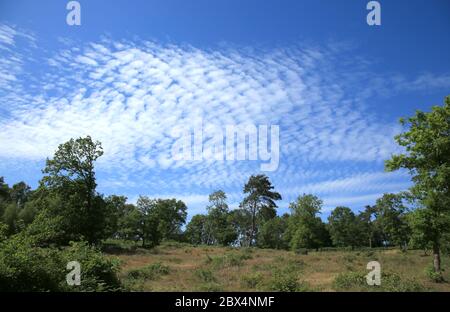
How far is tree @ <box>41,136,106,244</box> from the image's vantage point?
43406 millimetres

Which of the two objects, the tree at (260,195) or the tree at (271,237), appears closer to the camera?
the tree at (260,195)

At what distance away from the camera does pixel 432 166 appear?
25.0m

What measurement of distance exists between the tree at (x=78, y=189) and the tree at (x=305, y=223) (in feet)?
123

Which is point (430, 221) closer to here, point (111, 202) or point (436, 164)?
point (436, 164)

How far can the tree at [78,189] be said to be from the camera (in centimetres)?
4341

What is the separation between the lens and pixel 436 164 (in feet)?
81.0

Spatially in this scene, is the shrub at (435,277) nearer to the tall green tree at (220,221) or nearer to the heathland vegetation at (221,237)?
the heathland vegetation at (221,237)

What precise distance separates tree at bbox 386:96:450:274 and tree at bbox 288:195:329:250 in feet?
141

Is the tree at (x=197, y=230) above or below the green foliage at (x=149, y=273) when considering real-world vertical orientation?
below

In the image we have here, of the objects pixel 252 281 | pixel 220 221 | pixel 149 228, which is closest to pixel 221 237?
pixel 220 221

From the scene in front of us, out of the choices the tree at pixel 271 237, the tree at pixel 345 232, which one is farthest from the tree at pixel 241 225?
the tree at pixel 345 232

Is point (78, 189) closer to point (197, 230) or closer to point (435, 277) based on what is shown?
point (435, 277)

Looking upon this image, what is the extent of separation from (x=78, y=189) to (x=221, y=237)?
45.8m
